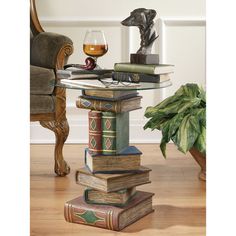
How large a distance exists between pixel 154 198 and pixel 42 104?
760mm

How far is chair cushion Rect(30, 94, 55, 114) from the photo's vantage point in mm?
3000

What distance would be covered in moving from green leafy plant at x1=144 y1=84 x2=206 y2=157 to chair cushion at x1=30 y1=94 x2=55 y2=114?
0.49 meters

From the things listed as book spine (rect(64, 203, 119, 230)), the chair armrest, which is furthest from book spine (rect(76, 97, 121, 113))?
the chair armrest

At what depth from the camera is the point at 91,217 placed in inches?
90.5

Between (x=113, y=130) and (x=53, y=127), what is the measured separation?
86 cm

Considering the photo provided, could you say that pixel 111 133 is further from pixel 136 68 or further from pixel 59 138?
pixel 59 138

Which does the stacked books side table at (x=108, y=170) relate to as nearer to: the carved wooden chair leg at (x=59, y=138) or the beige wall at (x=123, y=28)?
the carved wooden chair leg at (x=59, y=138)

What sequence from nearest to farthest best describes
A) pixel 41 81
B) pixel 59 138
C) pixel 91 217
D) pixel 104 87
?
1. pixel 104 87
2. pixel 91 217
3. pixel 41 81
4. pixel 59 138

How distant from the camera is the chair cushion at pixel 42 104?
300 cm

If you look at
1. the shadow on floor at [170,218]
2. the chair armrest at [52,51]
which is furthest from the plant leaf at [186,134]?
the chair armrest at [52,51]

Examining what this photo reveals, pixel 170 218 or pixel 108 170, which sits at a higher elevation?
pixel 108 170

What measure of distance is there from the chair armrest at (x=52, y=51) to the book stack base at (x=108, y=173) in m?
0.82

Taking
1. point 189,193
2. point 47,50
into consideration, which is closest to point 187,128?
point 189,193

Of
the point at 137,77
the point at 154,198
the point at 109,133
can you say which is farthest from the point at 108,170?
the point at 154,198
